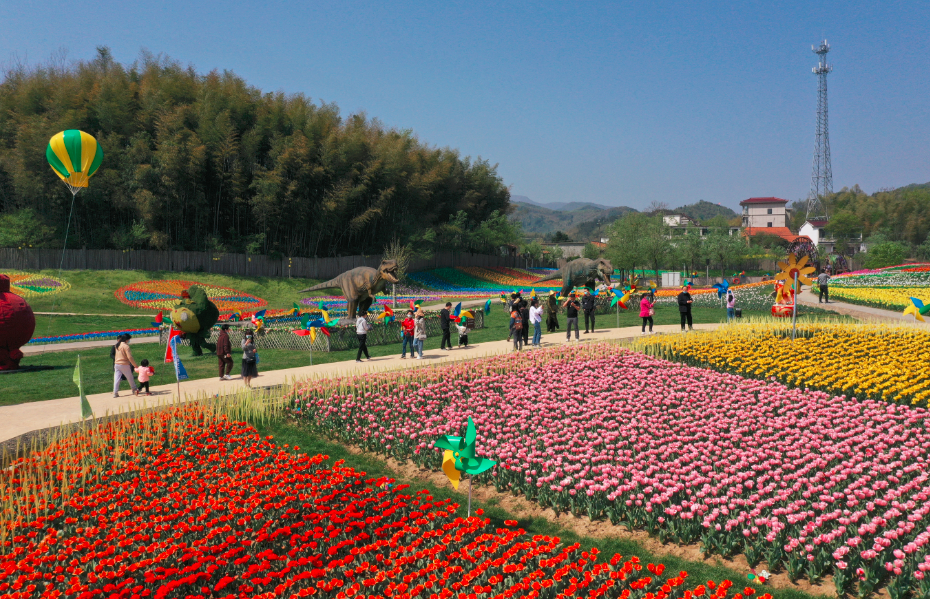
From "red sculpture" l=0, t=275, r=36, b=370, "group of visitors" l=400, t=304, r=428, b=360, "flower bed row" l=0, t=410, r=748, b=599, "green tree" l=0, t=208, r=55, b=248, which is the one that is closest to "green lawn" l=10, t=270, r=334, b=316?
"green tree" l=0, t=208, r=55, b=248

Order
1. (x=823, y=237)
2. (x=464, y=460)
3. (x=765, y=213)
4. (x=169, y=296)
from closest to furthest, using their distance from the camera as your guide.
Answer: (x=464, y=460), (x=169, y=296), (x=823, y=237), (x=765, y=213)

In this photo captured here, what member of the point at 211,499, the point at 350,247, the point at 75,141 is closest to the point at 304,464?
the point at 211,499

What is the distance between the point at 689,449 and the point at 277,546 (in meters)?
5.45

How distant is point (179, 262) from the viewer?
121 ft

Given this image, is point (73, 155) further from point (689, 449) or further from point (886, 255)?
point (886, 255)

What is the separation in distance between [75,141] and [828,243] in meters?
98.8

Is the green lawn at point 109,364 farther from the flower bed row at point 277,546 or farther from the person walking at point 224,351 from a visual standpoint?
the flower bed row at point 277,546

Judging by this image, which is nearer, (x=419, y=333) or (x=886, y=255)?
(x=419, y=333)

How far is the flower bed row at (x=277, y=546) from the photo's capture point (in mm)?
5043

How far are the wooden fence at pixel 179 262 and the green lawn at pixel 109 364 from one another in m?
15.2

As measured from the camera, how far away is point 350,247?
48031 mm

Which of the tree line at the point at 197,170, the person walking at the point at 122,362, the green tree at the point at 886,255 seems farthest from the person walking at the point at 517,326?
the green tree at the point at 886,255

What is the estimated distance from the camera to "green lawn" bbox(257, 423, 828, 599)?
5416 mm

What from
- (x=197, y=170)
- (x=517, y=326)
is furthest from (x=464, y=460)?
(x=197, y=170)
